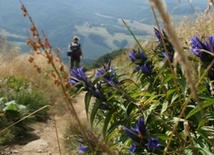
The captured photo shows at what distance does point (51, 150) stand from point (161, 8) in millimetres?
4941

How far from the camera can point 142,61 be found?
2.02m

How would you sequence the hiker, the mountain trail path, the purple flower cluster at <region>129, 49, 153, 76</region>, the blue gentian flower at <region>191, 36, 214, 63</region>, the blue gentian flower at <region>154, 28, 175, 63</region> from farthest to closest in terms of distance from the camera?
1. the hiker
2. the mountain trail path
3. the purple flower cluster at <region>129, 49, 153, 76</region>
4. the blue gentian flower at <region>154, 28, 175, 63</region>
5. the blue gentian flower at <region>191, 36, 214, 63</region>

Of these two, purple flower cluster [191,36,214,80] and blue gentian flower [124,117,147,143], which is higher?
purple flower cluster [191,36,214,80]

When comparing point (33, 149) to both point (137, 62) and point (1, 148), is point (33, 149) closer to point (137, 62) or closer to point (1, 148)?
point (1, 148)

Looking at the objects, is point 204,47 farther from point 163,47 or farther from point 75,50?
point 75,50

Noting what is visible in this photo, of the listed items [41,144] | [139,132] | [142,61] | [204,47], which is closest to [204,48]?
[204,47]

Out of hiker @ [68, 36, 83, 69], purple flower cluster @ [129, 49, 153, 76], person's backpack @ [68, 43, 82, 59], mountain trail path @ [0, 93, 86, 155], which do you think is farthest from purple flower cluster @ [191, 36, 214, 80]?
person's backpack @ [68, 43, 82, 59]

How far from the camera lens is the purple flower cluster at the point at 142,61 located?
2.00 metres

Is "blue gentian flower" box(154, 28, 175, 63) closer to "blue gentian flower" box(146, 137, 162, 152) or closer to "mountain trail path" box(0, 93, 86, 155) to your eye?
"blue gentian flower" box(146, 137, 162, 152)

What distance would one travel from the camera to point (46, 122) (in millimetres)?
7379

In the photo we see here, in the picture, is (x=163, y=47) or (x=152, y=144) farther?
(x=163, y=47)

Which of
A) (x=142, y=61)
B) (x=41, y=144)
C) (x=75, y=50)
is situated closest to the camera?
(x=142, y=61)

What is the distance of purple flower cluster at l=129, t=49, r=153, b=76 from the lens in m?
2.00

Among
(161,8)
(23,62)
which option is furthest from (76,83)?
(23,62)
